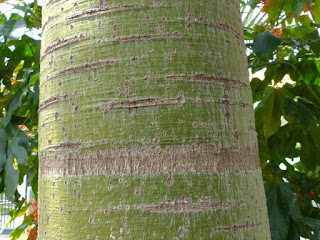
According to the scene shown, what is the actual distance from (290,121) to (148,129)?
2.99 feet

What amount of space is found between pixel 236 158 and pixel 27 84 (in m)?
0.83

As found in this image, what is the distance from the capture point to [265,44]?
989mm

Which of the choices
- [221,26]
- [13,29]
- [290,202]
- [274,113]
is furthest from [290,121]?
[13,29]

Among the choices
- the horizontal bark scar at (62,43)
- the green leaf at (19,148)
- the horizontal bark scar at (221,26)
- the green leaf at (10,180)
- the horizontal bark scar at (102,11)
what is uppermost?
the horizontal bark scar at (102,11)

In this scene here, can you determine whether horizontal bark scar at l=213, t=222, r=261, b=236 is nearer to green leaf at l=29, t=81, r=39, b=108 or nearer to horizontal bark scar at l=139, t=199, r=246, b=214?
horizontal bark scar at l=139, t=199, r=246, b=214

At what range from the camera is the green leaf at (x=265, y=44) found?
3.22 feet

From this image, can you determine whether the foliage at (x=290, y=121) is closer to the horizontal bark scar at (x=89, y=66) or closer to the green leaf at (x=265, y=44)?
the green leaf at (x=265, y=44)

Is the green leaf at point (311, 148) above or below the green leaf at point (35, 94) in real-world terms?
below

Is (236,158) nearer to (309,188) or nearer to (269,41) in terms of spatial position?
(269,41)

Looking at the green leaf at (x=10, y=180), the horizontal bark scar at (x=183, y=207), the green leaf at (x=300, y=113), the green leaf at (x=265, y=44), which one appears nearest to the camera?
the horizontal bark scar at (x=183, y=207)

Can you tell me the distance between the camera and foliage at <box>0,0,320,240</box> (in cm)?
101

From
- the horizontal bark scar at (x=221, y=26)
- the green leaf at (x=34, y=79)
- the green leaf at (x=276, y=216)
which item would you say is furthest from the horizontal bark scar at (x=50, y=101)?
the green leaf at (x=276, y=216)

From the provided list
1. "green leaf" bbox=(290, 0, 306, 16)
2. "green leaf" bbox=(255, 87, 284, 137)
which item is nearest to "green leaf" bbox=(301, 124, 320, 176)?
"green leaf" bbox=(255, 87, 284, 137)

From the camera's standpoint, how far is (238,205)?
51 cm
